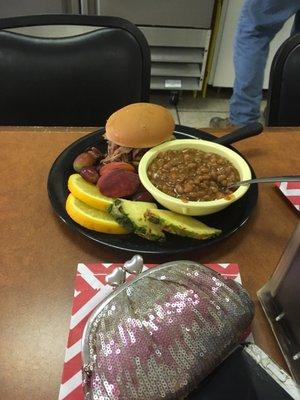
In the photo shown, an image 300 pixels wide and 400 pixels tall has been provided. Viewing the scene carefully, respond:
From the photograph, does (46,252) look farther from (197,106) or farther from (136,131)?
(197,106)

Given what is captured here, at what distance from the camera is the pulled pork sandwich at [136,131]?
812mm

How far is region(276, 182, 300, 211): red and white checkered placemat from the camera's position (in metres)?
0.80

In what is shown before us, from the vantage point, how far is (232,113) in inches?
87.0

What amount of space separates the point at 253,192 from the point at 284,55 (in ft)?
1.79

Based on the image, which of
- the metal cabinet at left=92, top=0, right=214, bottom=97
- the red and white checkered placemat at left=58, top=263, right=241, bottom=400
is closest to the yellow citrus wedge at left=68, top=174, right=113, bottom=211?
the red and white checkered placemat at left=58, top=263, right=241, bottom=400

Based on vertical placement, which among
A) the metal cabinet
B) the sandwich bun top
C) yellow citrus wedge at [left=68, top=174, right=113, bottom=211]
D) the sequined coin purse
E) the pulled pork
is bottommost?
the metal cabinet

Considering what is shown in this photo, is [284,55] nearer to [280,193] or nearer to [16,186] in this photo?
[280,193]

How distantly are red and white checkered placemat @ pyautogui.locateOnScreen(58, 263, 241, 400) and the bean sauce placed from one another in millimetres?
150

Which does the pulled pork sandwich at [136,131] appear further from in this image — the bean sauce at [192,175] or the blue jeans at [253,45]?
the blue jeans at [253,45]

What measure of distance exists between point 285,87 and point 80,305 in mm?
914

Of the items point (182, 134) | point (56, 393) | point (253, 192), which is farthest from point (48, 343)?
point (182, 134)

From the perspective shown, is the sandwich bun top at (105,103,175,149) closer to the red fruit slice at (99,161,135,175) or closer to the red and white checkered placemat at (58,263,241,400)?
the red fruit slice at (99,161,135,175)

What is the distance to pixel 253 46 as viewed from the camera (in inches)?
76.3

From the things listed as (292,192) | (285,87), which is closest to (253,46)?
(285,87)
